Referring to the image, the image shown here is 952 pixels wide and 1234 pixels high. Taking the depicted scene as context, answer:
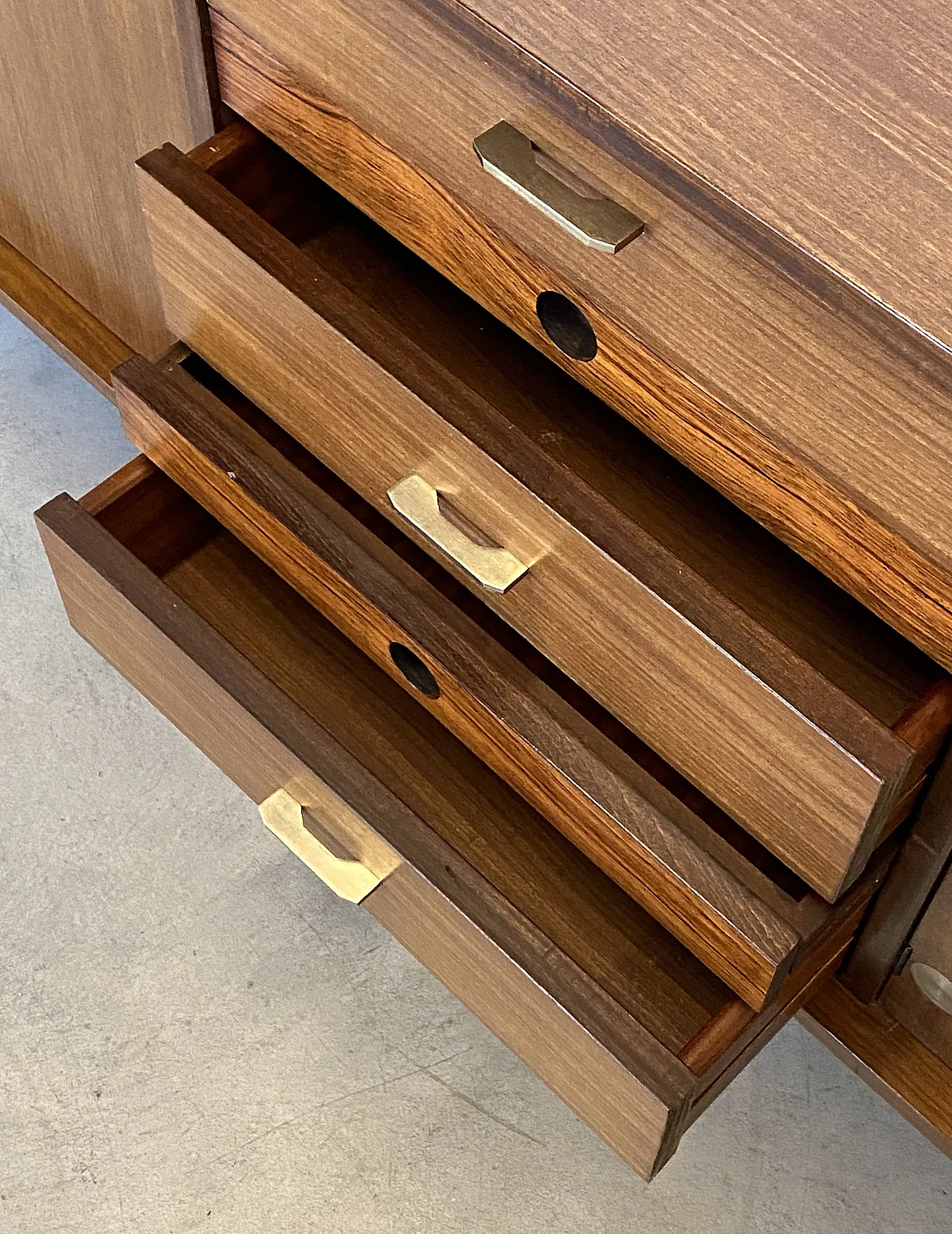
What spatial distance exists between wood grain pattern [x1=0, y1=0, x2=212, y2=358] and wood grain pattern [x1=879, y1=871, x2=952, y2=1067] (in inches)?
23.3

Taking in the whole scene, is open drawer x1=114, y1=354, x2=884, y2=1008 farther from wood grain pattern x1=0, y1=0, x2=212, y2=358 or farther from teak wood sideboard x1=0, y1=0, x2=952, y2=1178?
wood grain pattern x1=0, y1=0, x2=212, y2=358

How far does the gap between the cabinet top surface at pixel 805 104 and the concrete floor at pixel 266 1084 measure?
650 millimetres

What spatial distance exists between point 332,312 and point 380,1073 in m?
0.54

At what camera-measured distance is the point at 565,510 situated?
69 cm

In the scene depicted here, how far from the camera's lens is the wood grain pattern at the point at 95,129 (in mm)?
885

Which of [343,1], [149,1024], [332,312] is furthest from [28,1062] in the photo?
[343,1]

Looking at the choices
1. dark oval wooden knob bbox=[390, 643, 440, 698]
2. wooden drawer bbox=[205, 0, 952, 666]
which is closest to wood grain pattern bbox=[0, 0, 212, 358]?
wooden drawer bbox=[205, 0, 952, 666]

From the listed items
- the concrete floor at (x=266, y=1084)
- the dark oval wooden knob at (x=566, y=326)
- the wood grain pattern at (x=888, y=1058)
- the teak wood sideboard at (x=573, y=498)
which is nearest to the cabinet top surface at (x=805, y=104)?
the teak wood sideboard at (x=573, y=498)

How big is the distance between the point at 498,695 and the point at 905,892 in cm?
25

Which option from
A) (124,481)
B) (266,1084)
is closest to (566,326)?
(124,481)

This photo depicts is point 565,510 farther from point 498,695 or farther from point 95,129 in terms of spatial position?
point 95,129

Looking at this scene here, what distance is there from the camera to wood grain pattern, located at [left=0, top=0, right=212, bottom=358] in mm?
885

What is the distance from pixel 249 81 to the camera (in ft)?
2.72

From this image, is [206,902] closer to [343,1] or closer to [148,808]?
[148,808]
